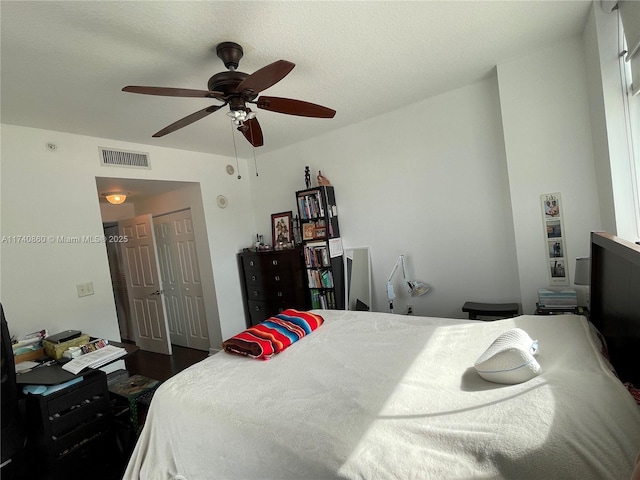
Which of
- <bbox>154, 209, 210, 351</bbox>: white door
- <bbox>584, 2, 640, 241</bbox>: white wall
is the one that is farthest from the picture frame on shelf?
<bbox>584, 2, 640, 241</bbox>: white wall

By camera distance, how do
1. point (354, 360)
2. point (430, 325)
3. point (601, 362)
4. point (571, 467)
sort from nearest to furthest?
1. point (571, 467)
2. point (601, 362)
3. point (354, 360)
4. point (430, 325)

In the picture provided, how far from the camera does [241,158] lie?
14.1 ft

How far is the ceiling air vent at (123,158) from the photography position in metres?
2.97

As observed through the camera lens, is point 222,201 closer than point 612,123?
Answer: No

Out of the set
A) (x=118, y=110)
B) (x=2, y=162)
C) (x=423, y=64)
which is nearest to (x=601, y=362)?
(x=423, y=64)

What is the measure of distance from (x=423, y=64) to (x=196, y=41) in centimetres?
157

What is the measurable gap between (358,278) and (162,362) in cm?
270

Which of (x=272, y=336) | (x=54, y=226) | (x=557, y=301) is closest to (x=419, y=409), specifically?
(x=272, y=336)

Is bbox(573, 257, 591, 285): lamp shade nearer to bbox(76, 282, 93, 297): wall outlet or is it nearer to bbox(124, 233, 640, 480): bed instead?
bbox(124, 233, 640, 480): bed

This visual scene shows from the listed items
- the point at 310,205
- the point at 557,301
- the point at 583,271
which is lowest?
the point at 557,301

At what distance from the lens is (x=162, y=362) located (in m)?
3.91

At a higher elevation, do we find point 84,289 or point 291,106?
point 291,106

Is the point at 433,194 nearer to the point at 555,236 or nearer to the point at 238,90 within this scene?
the point at 555,236

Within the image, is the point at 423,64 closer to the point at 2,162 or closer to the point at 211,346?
the point at 2,162
